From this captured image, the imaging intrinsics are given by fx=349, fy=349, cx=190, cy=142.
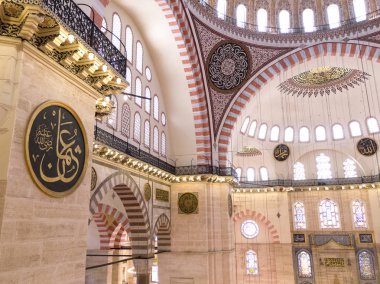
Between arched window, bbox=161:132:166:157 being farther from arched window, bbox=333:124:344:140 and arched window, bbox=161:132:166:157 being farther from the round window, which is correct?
arched window, bbox=333:124:344:140

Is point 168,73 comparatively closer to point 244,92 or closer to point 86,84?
point 244,92

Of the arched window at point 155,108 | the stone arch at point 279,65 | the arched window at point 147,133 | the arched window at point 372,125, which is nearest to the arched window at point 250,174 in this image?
the arched window at point 372,125

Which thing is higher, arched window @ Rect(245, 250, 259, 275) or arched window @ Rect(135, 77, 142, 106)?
arched window @ Rect(135, 77, 142, 106)

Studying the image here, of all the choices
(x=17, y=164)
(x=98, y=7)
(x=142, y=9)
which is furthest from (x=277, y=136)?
(x=17, y=164)

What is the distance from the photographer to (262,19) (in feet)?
44.2

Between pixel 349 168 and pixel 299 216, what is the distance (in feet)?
11.4

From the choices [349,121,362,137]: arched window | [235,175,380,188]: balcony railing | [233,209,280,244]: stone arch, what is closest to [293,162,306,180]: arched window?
[235,175,380,188]: balcony railing

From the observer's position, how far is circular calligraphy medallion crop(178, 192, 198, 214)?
36.4 feet

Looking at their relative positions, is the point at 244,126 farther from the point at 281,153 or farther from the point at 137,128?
the point at 137,128

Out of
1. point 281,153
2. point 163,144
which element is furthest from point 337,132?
point 163,144

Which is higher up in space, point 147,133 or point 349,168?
point 349,168

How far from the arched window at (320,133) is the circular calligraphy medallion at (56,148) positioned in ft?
52.9

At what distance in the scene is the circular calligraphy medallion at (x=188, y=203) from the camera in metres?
11.1

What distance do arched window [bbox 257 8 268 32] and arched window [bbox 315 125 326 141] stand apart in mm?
7060
